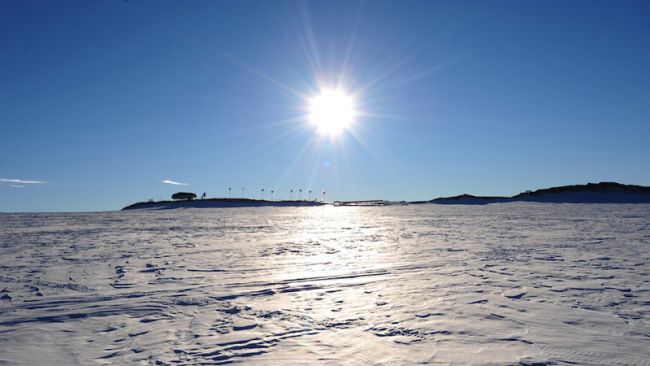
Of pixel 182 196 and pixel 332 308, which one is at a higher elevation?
pixel 182 196

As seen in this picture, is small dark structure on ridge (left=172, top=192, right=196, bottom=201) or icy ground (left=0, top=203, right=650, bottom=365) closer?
icy ground (left=0, top=203, right=650, bottom=365)

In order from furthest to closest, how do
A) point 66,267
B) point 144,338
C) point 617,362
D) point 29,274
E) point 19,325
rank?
point 66,267 → point 29,274 → point 19,325 → point 144,338 → point 617,362

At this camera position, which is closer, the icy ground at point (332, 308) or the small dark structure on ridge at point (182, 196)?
the icy ground at point (332, 308)

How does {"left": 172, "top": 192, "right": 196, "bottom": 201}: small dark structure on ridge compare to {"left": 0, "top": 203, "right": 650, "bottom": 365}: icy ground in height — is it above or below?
above

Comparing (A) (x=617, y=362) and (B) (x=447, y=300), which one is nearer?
(A) (x=617, y=362)

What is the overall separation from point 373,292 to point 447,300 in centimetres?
122

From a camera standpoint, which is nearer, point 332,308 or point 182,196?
point 332,308

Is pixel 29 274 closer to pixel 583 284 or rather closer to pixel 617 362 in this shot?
pixel 617 362

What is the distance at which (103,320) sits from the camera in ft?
18.2

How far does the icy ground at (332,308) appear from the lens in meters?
4.30

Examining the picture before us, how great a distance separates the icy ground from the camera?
14.1 feet

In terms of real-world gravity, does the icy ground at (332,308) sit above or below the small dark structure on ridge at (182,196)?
below

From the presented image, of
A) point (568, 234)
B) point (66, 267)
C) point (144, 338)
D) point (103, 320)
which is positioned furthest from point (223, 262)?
point (568, 234)

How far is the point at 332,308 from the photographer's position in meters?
5.88
